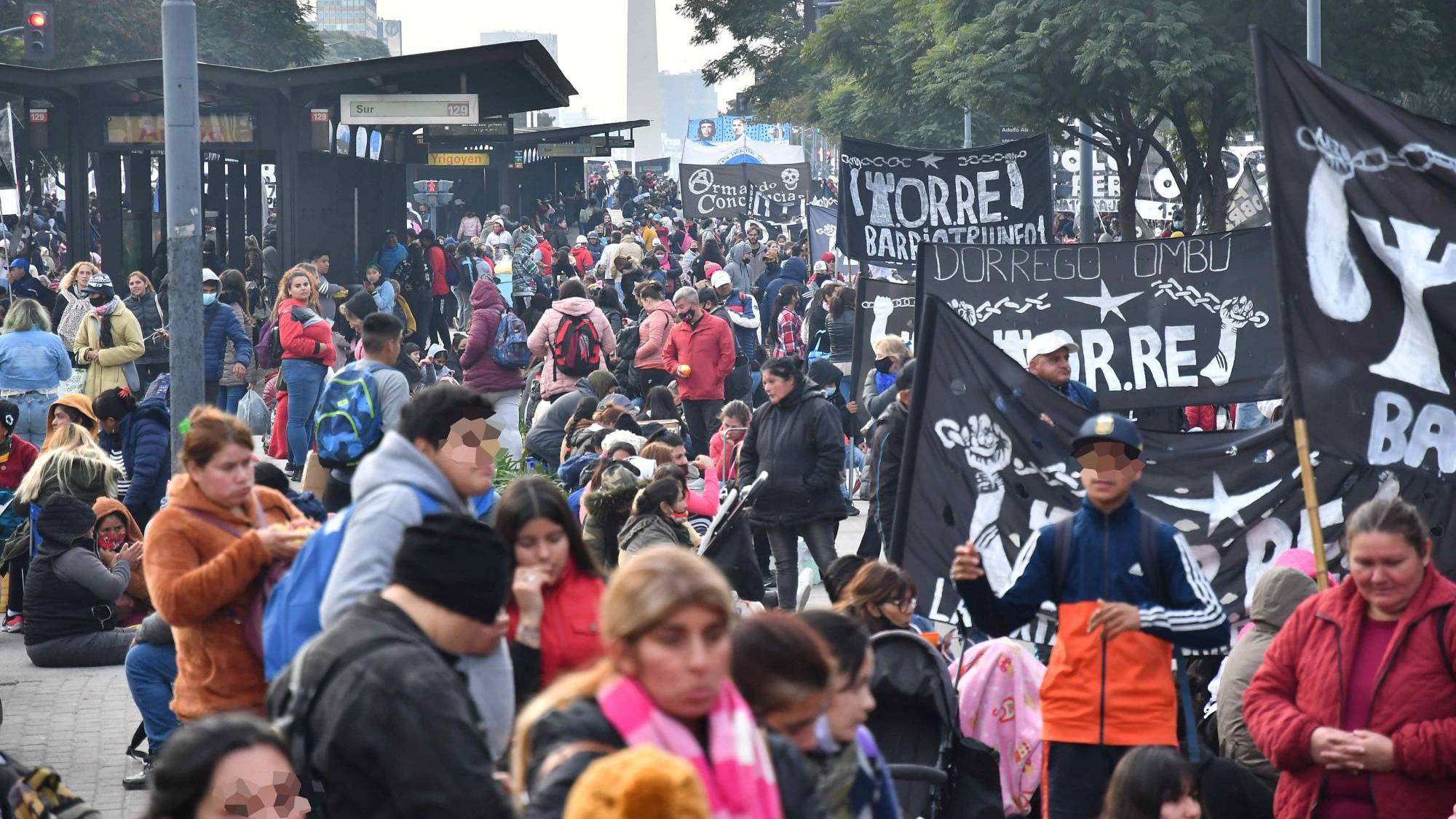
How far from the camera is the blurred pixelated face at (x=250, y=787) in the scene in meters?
3.11

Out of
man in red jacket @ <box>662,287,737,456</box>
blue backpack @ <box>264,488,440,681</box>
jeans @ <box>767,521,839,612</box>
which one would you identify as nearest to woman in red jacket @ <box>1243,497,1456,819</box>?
blue backpack @ <box>264,488,440,681</box>

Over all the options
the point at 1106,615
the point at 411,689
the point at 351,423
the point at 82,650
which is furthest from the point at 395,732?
the point at 82,650

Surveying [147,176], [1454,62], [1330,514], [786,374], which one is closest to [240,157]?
[147,176]

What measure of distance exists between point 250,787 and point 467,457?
5.09ft

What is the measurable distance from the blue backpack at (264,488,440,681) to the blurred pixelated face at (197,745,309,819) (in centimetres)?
132

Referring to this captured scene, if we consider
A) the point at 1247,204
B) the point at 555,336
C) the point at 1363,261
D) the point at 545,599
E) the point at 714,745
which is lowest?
the point at 545,599

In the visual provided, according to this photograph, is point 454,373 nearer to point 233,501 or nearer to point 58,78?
point 58,78

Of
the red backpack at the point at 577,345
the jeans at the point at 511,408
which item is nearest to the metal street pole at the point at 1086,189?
the jeans at the point at 511,408

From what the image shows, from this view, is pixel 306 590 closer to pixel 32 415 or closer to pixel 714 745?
pixel 714 745

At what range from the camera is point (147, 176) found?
1039 inches

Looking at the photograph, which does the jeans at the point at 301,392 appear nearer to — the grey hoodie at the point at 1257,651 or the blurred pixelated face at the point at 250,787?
the grey hoodie at the point at 1257,651

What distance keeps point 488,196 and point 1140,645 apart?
157ft

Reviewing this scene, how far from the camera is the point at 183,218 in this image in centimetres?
1141

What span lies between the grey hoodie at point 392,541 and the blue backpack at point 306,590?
0.05 meters
